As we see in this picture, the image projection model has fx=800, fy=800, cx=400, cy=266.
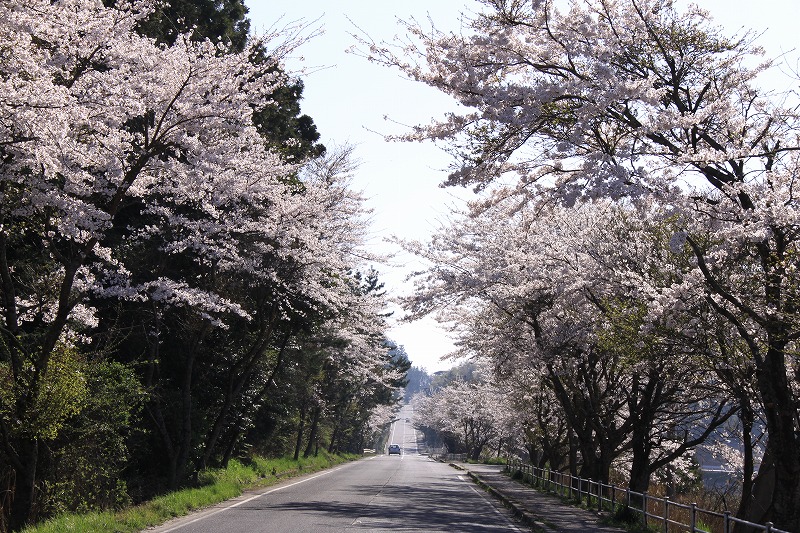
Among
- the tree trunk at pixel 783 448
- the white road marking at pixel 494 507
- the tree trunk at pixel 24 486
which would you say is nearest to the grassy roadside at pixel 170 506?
the tree trunk at pixel 24 486

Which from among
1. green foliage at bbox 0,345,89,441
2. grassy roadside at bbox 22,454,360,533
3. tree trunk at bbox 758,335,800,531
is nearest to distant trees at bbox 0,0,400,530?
green foliage at bbox 0,345,89,441

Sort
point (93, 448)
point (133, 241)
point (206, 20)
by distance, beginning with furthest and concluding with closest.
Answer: point (206, 20)
point (133, 241)
point (93, 448)

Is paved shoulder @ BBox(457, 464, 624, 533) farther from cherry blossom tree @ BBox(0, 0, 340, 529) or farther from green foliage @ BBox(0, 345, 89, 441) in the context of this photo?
green foliage @ BBox(0, 345, 89, 441)

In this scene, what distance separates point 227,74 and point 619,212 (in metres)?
9.90

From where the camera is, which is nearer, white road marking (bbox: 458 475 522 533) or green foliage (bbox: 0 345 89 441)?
green foliage (bbox: 0 345 89 441)

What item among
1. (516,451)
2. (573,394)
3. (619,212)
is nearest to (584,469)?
(573,394)

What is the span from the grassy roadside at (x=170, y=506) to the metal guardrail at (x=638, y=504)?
941cm

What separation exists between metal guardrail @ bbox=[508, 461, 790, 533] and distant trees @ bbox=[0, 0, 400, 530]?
370 inches

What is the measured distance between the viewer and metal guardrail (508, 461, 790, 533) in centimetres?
1338

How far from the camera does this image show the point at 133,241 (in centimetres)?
2050

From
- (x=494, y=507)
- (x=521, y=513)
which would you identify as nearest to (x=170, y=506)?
(x=521, y=513)

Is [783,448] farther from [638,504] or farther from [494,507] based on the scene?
[494,507]

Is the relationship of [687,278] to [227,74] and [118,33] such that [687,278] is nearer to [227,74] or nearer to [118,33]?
[227,74]

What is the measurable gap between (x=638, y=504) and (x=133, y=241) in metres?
14.4
